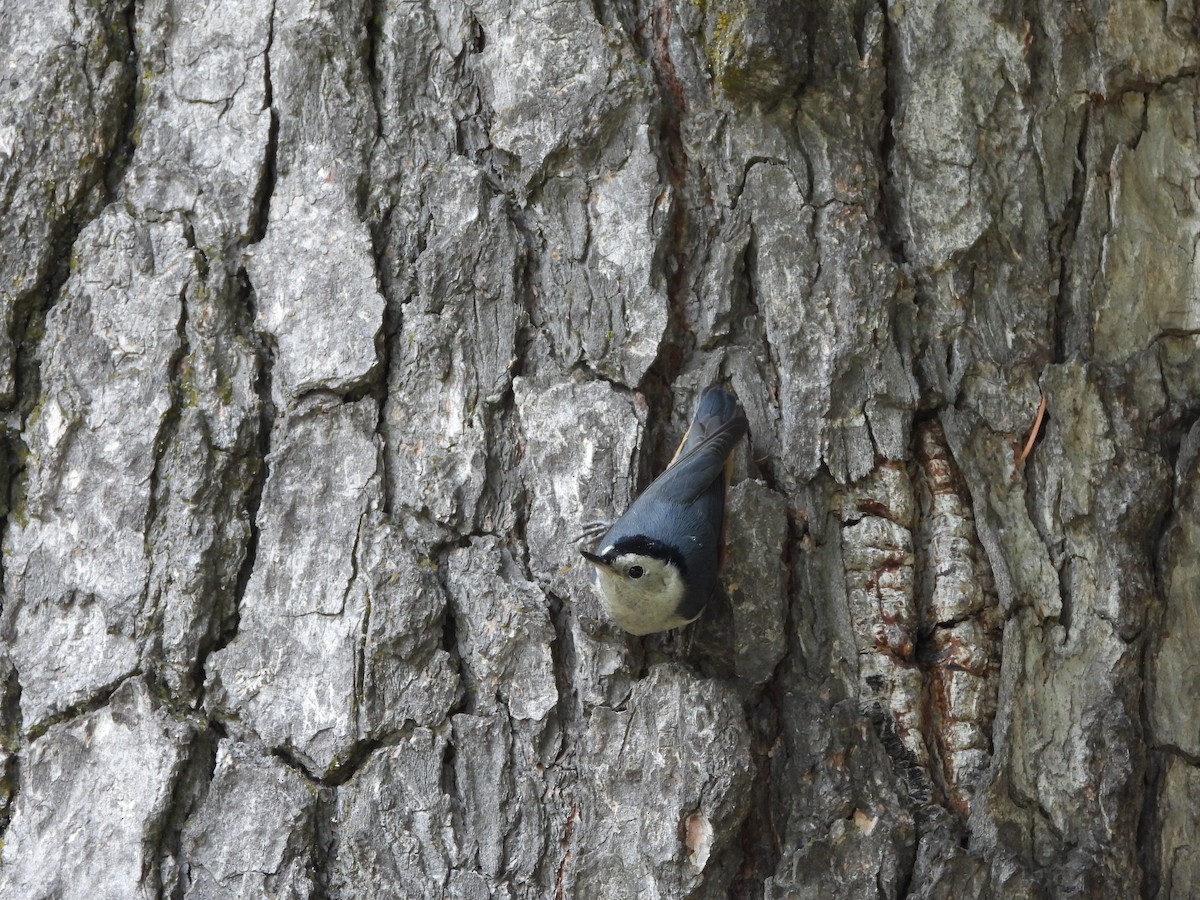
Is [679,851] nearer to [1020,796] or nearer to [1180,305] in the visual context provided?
[1020,796]

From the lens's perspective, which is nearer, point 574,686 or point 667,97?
point 574,686

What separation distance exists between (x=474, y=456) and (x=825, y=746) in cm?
79

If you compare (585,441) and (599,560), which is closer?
(599,560)

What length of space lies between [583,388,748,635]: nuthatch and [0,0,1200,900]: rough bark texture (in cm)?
6

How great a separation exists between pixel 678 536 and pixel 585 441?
0.79ft

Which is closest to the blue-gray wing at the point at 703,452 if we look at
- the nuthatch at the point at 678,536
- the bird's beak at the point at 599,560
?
the nuthatch at the point at 678,536

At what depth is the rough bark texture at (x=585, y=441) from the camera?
6.54ft

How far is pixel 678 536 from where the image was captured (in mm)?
2033

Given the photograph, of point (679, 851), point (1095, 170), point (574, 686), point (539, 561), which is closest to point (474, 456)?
point (539, 561)

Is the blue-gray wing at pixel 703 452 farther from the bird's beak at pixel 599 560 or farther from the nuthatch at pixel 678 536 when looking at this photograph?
the bird's beak at pixel 599 560

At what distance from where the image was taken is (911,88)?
7.29ft

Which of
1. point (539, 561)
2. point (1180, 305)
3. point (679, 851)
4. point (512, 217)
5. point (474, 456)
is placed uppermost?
point (512, 217)

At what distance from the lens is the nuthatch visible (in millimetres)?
1942

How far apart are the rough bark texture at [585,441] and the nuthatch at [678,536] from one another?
0.06 m
